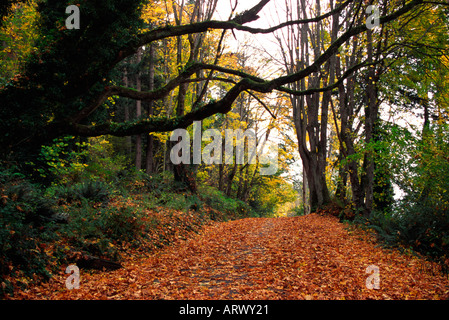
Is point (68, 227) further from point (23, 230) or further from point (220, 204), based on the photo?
point (220, 204)

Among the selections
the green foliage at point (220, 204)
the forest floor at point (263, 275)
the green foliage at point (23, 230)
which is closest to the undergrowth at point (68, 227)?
the green foliage at point (23, 230)

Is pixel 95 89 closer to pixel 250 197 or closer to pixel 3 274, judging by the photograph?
pixel 3 274

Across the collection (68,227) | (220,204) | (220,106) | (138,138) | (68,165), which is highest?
(138,138)

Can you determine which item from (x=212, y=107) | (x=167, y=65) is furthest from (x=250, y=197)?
(x=212, y=107)

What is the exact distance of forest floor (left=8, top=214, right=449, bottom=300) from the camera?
4.31m

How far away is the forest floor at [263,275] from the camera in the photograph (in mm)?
4312

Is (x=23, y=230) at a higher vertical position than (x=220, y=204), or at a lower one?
higher

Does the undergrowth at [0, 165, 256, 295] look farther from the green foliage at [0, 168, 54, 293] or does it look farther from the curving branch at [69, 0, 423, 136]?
the curving branch at [69, 0, 423, 136]

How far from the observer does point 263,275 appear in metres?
5.35

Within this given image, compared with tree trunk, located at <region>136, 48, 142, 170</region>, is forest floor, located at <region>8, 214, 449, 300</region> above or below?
below

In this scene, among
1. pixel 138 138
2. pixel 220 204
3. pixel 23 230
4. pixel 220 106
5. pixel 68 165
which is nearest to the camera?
pixel 23 230

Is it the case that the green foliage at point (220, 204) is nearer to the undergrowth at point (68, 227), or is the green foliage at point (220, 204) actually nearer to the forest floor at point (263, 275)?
the undergrowth at point (68, 227)

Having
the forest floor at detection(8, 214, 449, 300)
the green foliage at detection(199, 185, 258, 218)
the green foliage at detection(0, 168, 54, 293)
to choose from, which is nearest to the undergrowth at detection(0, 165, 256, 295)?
the green foliage at detection(0, 168, 54, 293)

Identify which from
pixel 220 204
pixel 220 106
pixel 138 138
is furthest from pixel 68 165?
pixel 220 204
